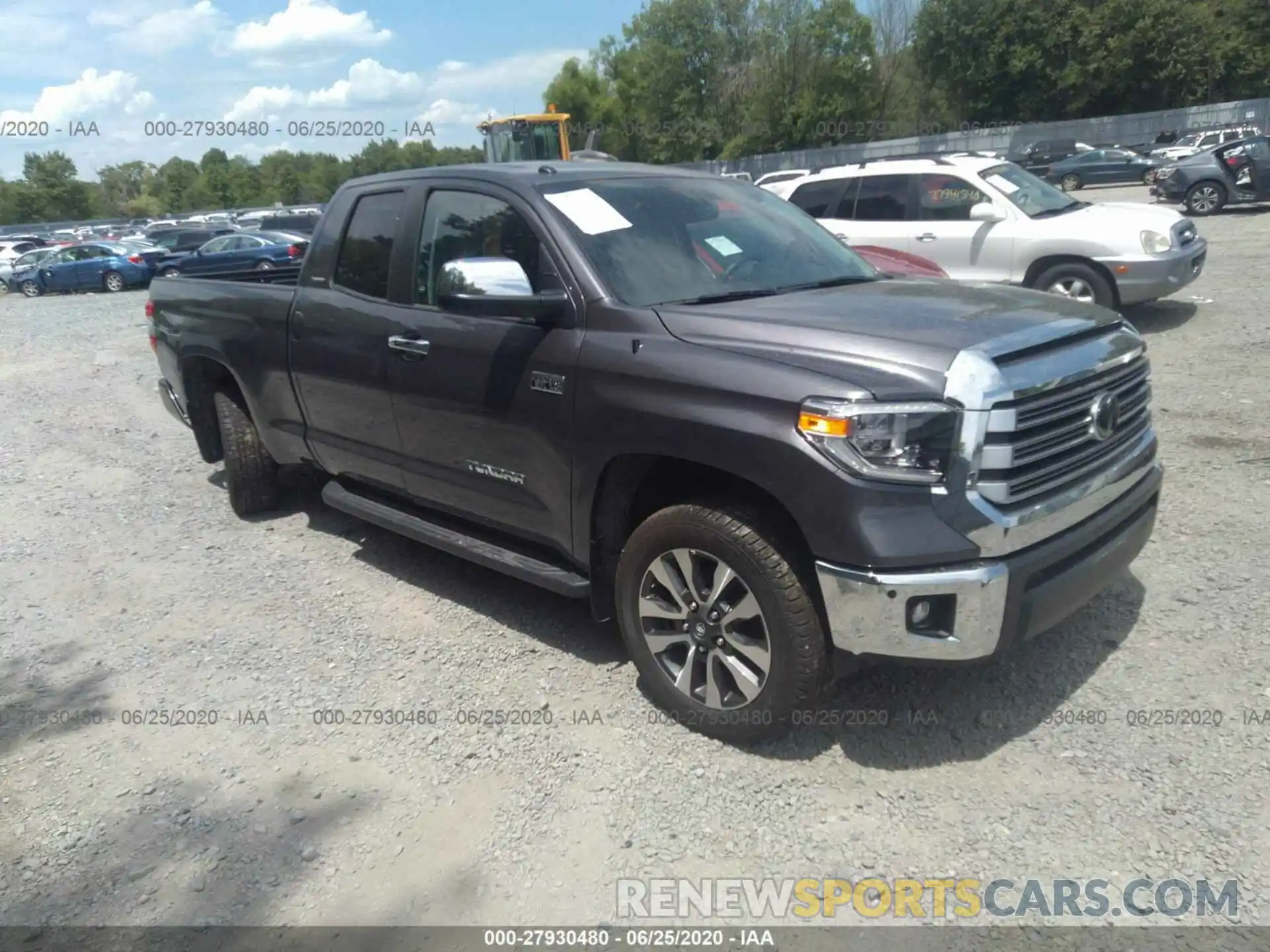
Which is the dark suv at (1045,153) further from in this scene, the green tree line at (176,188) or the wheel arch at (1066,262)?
the green tree line at (176,188)

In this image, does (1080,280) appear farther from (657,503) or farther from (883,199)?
(657,503)

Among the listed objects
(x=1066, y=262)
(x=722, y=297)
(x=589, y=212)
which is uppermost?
(x=589, y=212)

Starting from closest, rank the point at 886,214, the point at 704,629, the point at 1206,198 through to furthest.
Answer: the point at 704,629, the point at 886,214, the point at 1206,198

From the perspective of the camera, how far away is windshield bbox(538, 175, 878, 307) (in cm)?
380

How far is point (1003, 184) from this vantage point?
990 centimetres

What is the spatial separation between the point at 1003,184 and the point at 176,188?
98127 millimetres

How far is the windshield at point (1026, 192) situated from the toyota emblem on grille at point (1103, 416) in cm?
698

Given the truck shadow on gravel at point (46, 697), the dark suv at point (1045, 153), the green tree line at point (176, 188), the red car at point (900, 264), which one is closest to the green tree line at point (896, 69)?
the dark suv at point (1045, 153)

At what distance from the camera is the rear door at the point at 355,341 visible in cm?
457

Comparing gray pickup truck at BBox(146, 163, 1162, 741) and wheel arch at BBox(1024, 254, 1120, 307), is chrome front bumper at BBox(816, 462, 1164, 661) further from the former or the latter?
wheel arch at BBox(1024, 254, 1120, 307)

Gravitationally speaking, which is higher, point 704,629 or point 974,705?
point 704,629

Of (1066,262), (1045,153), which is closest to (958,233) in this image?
(1066,262)

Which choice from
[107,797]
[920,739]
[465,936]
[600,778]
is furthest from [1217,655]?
[107,797]

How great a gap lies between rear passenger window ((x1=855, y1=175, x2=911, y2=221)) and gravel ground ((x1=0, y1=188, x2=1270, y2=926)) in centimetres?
537
